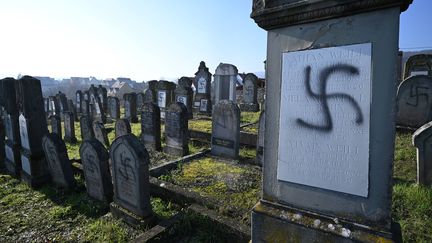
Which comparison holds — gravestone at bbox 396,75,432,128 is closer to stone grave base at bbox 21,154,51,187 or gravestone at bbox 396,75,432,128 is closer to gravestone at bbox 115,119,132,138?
gravestone at bbox 115,119,132,138

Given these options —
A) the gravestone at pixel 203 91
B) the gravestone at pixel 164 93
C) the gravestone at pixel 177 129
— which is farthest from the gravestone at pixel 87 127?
the gravestone at pixel 203 91

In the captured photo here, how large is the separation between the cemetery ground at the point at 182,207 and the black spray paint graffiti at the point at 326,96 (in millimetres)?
2395

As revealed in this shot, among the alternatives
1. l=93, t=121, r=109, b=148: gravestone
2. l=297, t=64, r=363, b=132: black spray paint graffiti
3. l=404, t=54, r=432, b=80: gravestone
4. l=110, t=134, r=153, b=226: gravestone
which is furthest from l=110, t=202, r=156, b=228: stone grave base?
l=404, t=54, r=432, b=80: gravestone

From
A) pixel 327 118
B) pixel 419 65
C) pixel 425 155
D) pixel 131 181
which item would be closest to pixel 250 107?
pixel 419 65

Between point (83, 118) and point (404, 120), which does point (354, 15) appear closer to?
point (404, 120)

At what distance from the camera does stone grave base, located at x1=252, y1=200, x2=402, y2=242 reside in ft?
5.31

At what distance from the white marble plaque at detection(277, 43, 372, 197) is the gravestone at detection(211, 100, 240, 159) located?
16.5ft

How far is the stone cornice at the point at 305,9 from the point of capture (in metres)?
1.48

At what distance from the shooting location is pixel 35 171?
598 cm

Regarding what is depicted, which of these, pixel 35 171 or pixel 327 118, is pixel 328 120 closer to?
pixel 327 118

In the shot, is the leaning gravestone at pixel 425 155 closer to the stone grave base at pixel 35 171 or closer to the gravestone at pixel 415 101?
the gravestone at pixel 415 101

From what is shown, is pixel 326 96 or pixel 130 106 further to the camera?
pixel 130 106

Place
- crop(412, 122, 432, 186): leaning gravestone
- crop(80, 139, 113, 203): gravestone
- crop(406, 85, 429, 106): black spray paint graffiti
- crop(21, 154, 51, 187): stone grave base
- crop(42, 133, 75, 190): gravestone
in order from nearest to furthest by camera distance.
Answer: crop(412, 122, 432, 186): leaning gravestone
crop(80, 139, 113, 203): gravestone
crop(42, 133, 75, 190): gravestone
crop(21, 154, 51, 187): stone grave base
crop(406, 85, 429, 106): black spray paint graffiti

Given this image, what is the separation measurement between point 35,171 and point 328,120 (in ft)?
21.3
